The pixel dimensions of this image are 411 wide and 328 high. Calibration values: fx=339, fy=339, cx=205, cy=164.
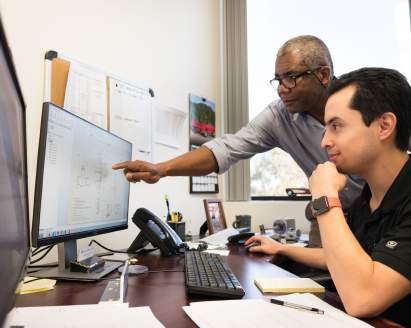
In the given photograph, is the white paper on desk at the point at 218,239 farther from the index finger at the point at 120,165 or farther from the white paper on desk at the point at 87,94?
the white paper on desk at the point at 87,94

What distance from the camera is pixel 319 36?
2.63m

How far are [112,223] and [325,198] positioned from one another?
28.4 inches

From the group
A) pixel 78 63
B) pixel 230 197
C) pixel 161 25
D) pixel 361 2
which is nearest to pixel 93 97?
pixel 78 63

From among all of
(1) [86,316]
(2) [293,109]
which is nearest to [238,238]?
(2) [293,109]

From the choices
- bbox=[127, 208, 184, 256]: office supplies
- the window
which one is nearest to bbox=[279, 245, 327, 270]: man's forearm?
bbox=[127, 208, 184, 256]: office supplies

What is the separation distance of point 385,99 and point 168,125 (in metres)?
1.26

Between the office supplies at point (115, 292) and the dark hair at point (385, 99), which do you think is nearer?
the office supplies at point (115, 292)

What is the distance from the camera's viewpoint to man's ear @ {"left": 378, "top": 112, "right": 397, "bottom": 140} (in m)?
0.89

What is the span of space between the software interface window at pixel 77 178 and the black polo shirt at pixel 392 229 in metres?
0.75

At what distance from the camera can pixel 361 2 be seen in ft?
8.63

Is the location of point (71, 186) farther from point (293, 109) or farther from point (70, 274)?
point (293, 109)

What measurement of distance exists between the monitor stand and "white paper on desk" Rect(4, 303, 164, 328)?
9.0 inches

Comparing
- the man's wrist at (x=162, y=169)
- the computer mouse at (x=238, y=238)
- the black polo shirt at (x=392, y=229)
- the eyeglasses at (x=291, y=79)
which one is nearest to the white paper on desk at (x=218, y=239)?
the computer mouse at (x=238, y=238)

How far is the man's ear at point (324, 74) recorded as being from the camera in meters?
1.41
